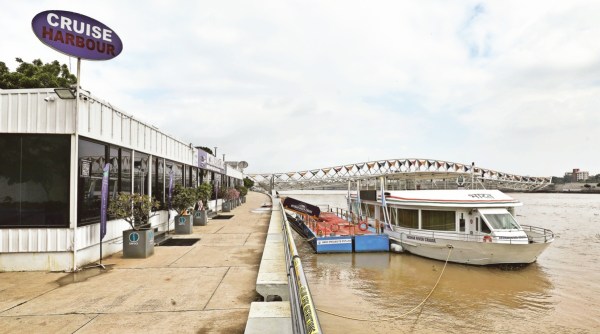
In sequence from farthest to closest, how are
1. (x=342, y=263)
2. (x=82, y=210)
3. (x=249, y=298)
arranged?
1. (x=342, y=263)
2. (x=82, y=210)
3. (x=249, y=298)

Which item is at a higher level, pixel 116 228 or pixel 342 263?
pixel 116 228

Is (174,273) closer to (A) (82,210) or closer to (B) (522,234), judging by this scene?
(A) (82,210)

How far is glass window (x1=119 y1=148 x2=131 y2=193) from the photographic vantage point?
1399 cm

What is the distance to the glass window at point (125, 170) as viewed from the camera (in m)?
14.0

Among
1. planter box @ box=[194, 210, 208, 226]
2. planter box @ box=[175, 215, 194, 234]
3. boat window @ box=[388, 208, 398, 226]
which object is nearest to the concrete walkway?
planter box @ box=[175, 215, 194, 234]

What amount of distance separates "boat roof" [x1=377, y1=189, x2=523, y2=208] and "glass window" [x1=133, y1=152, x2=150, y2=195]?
15.4m

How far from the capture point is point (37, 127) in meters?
10.4

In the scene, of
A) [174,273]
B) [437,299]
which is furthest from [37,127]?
[437,299]

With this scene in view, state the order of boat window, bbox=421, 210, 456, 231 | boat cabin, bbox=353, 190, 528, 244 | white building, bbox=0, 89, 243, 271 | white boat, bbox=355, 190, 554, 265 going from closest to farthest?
white building, bbox=0, 89, 243, 271, white boat, bbox=355, 190, 554, 265, boat cabin, bbox=353, 190, 528, 244, boat window, bbox=421, 210, 456, 231

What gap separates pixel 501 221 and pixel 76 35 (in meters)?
21.3

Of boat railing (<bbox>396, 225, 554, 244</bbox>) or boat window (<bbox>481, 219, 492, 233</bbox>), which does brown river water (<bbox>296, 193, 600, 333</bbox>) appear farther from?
boat window (<bbox>481, 219, 492, 233</bbox>)

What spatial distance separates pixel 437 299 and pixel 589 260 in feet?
59.4

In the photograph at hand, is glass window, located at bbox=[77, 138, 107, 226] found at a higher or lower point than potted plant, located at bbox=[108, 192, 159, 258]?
higher

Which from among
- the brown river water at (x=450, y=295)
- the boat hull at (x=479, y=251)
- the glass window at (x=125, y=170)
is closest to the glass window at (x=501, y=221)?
the boat hull at (x=479, y=251)
